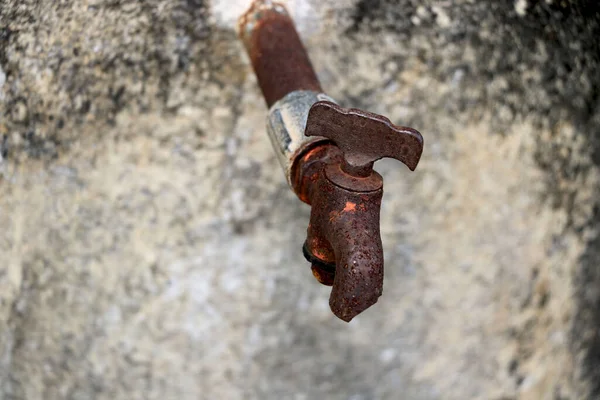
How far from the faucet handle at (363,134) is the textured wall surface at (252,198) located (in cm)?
30

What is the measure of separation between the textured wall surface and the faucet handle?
0.30 m

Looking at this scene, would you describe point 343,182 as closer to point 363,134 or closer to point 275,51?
point 363,134

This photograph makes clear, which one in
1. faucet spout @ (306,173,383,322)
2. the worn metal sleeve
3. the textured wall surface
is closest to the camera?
faucet spout @ (306,173,383,322)

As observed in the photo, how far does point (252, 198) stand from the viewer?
804mm

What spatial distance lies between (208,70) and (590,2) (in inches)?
20.5

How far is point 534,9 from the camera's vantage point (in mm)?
798

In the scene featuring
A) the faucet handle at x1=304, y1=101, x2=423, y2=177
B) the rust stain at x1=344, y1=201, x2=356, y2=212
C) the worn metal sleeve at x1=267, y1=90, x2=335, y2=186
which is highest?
the faucet handle at x1=304, y1=101, x2=423, y2=177

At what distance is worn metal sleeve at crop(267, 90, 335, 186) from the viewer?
0.61 m

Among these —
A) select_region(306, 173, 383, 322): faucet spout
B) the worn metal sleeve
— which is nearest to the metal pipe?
the worn metal sleeve

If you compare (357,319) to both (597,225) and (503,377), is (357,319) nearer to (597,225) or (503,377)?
(503,377)

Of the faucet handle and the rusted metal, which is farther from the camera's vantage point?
the rusted metal

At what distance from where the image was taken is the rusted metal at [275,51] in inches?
27.0

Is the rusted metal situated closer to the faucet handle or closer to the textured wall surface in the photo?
the textured wall surface

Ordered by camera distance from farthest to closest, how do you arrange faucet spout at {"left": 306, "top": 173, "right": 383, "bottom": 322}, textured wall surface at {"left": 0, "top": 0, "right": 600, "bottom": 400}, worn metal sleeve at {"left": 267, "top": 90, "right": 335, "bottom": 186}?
1. textured wall surface at {"left": 0, "top": 0, "right": 600, "bottom": 400}
2. worn metal sleeve at {"left": 267, "top": 90, "right": 335, "bottom": 186}
3. faucet spout at {"left": 306, "top": 173, "right": 383, "bottom": 322}
